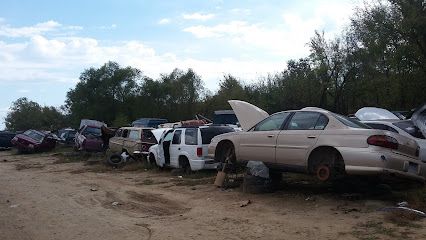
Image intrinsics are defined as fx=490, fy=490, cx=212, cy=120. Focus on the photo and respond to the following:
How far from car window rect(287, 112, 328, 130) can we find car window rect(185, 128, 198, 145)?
5.18 meters

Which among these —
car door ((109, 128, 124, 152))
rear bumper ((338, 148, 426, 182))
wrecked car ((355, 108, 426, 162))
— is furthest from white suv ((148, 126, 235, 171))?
rear bumper ((338, 148, 426, 182))

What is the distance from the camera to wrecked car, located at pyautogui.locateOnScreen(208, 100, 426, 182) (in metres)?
8.80

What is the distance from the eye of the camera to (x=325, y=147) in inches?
375

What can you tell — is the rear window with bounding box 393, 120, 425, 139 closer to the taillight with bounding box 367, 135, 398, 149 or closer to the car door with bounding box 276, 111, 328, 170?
the taillight with bounding box 367, 135, 398, 149

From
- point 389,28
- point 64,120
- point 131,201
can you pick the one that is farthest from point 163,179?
point 64,120

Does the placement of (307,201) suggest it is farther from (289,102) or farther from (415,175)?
(289,102)

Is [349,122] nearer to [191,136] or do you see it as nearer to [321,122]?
[321,122]

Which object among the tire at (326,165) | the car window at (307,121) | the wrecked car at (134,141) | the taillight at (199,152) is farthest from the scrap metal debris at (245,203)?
the wrecked car at (134,141)

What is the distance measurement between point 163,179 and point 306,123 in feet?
A: 20.2

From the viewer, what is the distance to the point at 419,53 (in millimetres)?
21875

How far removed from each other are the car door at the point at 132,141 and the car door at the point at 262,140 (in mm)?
9656

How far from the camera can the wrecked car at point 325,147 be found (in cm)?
880

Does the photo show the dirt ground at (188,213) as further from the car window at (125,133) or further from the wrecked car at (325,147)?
the car window at (125,133)

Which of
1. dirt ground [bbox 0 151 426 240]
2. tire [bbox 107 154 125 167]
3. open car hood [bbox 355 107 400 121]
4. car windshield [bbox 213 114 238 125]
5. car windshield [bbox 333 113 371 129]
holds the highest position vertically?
car windshield [bbox 213 114 238 125]
